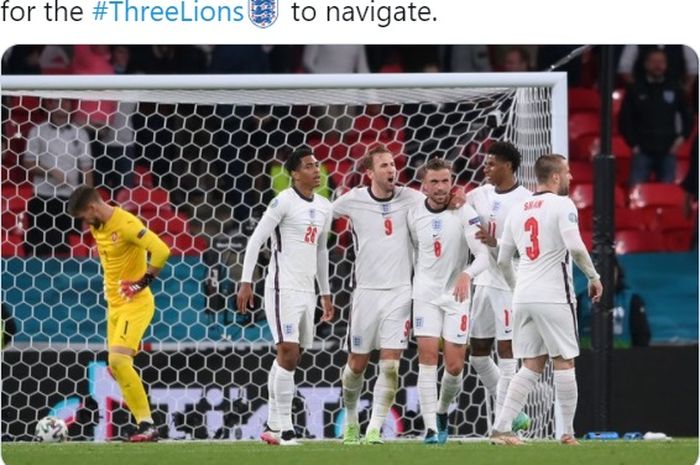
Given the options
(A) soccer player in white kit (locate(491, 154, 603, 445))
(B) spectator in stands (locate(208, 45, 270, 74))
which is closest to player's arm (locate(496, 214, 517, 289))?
(A) soccer player in white kit (locate(491, 154, 603, 445))

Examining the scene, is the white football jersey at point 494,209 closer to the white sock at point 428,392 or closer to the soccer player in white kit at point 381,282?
the soccer player in white kit at point 381,282

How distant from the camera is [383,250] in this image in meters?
9.44

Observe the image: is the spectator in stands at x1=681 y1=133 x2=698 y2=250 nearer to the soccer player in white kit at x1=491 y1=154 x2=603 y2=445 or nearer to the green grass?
the green grass

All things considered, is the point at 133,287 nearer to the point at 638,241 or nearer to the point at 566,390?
the point at 566,390

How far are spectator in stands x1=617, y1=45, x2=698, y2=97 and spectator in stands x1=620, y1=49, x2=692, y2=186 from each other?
0.57 feet

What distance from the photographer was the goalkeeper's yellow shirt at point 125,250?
9.93 metres

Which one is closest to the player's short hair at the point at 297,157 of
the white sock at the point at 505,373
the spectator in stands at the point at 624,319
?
the white sock at the point at 505,373

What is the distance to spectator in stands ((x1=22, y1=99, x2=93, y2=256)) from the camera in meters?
11.5

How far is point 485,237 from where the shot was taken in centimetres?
927

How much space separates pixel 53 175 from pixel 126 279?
1.91 meters

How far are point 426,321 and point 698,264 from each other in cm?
441
